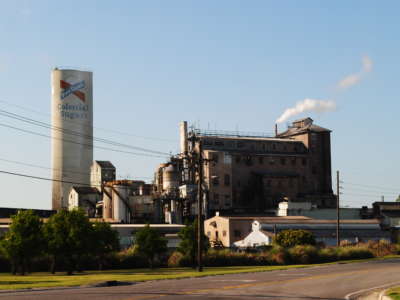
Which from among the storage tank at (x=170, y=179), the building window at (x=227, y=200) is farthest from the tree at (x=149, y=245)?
the building window at (x=227, y=200)

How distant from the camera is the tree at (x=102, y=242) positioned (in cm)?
6506

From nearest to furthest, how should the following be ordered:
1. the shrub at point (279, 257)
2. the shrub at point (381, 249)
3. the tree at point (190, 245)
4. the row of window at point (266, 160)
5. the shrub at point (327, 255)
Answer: the shrub at point (279, 257)
the shrub at point (327, 255)
the tree at point (190, 245)
the shrub at point (381, 249)
the row of window at point (266, 160)

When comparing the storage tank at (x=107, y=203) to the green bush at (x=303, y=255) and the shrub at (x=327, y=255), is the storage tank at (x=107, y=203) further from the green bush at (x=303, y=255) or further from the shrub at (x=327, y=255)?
the shrub at (x=327, y=255)

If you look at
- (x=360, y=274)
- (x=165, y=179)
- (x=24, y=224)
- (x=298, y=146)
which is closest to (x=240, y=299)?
(x=360, y=274)

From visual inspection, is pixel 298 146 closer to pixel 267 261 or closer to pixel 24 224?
pixel 267 261

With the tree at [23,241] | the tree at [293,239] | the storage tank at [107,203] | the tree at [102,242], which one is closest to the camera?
the tree at [23,241]

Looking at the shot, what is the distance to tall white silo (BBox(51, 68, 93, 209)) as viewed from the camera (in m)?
135

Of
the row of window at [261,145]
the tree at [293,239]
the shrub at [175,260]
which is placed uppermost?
the row of window at [261,145]

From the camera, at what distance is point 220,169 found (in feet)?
385

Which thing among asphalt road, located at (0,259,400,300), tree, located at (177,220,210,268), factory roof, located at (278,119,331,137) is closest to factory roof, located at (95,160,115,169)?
factory roof, located at (278,119,331,137)

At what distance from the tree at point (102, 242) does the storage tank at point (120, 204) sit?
35.7m

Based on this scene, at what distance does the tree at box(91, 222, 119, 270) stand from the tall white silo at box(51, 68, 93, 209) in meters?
65.5

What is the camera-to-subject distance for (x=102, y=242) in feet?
219

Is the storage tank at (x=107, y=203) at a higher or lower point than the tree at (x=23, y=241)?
higher
